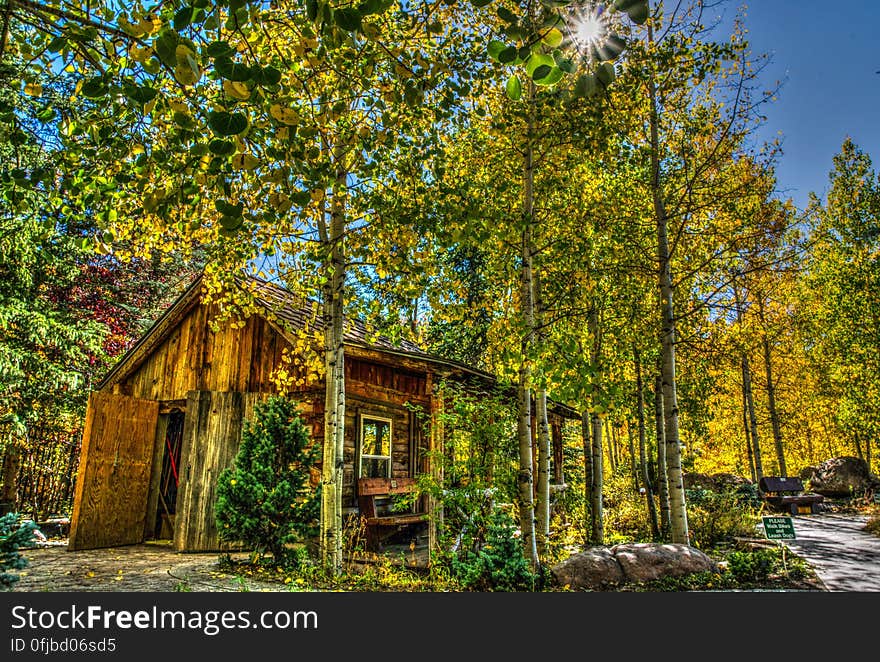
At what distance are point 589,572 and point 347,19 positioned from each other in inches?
287

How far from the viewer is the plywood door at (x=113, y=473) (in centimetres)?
891

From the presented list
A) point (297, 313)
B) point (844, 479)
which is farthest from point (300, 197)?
point (844, 479)

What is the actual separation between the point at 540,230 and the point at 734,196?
3.60 meters

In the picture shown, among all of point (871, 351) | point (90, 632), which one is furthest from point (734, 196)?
point (871, 351)

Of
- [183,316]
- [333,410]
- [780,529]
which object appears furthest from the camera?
[183,316]

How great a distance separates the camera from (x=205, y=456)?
28.7 feet

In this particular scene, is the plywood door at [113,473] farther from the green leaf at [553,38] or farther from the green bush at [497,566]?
the green leaf at [553,38]

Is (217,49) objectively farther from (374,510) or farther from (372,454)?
(372,454)

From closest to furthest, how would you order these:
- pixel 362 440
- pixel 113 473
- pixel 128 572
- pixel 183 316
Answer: pixel 128 572
pixel 113 473
pixel 362 440
pixel 183 316

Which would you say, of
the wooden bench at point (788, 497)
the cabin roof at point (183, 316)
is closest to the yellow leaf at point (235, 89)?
the cabin roof at point (183, 316)

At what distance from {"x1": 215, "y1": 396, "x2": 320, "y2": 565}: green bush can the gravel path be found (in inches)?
274

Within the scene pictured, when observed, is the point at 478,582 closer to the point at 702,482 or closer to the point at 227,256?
the point at 227,256

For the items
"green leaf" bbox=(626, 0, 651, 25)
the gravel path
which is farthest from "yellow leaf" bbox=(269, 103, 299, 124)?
the gravel path

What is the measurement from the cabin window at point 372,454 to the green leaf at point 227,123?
885 cm
